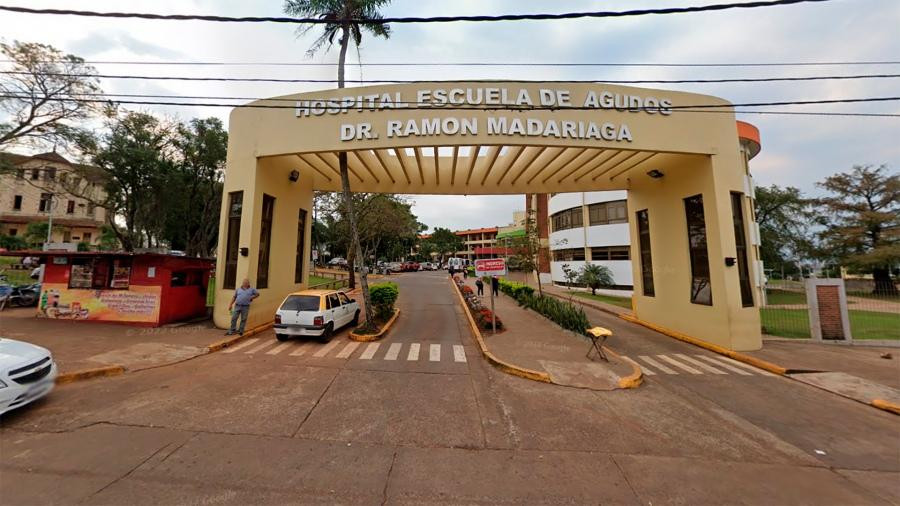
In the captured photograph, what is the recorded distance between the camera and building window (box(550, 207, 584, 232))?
30450 millimetres

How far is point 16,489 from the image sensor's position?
3148 millimetres

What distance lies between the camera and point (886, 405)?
606cm

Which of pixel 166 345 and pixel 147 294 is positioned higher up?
pixel 147 294

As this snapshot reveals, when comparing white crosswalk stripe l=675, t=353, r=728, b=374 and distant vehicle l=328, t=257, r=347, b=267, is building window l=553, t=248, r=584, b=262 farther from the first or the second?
distant vehicle l=328, t=257, r=347, b=267

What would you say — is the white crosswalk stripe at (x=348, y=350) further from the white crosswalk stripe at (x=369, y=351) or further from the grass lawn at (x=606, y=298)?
the grass lawn at (x=606, y=298)

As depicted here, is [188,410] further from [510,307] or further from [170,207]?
[170,207]

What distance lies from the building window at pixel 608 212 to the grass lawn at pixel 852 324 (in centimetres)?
1138

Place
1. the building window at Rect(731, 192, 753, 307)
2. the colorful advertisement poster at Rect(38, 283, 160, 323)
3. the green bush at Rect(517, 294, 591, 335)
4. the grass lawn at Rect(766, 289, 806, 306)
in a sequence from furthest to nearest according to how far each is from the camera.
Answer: the grass lawn at Rect(766, 289, 806, 306) < the colorful advertisement poster at Rect(38, 283, 160, 323) < the green bush at Rect(517, 294, 591, 335) < the building window at Rect(731, 192, 753, 307)

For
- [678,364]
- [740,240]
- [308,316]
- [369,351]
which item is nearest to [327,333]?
[308,316]

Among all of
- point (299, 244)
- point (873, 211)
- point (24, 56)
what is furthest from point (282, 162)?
point (873, 211)

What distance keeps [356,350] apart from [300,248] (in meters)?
7.86

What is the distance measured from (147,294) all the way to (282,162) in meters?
6.30

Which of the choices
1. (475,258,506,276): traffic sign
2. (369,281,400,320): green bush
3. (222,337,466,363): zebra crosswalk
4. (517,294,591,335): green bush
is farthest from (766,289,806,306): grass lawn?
(222,337,466,363): zebra crosswalk

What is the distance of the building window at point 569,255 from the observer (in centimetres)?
3033
